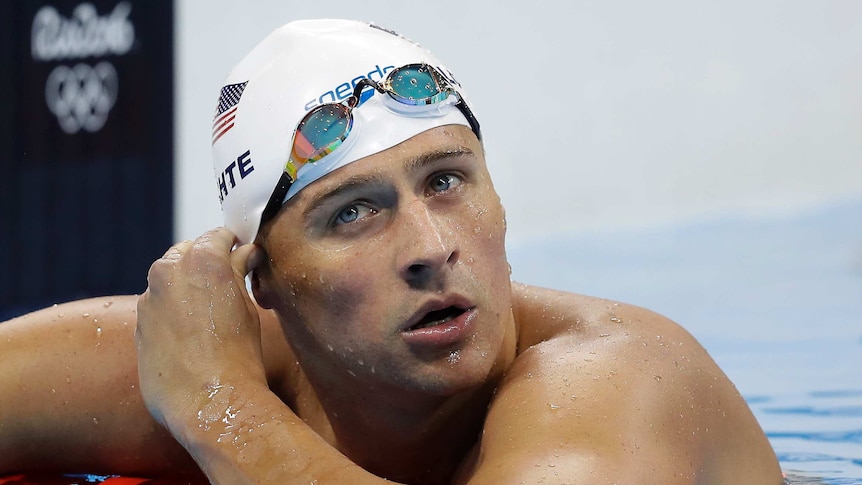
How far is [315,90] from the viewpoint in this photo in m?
1.96

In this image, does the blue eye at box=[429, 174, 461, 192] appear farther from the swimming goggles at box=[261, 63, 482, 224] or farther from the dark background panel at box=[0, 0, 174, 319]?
the dark background panel at box=[0, 0, 174, 319]

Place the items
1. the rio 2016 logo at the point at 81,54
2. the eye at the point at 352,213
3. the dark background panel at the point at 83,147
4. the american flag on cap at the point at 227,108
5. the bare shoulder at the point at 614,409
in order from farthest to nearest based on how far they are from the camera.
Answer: the rio 2016 logo at the point at 81,54, the dark background panel at the point at 83,147, the american flag on cap at the point at 227,108, the eye at the point at 352,213, the bare shoulder at the point at 614,409

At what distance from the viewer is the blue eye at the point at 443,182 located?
6.12ft

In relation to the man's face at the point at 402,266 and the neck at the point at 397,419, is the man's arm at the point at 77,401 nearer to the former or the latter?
the neck at the point at 397,419

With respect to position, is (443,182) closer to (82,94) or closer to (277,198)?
(277,198)

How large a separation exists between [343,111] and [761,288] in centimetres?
276

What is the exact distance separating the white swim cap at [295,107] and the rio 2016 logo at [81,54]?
3.70 metres

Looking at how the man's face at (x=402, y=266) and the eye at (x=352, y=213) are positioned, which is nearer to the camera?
the man's face at (x=402, y=266)

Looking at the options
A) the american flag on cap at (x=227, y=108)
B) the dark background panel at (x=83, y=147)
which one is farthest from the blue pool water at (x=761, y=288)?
the american flag on cap at (x=227, y=108)

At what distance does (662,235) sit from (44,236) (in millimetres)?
3364

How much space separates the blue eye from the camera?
1.87m

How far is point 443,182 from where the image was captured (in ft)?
6.15

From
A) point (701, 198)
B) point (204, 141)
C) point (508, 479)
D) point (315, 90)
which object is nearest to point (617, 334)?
point (508, 479)

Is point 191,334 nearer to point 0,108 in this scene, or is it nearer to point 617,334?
point 617,334
